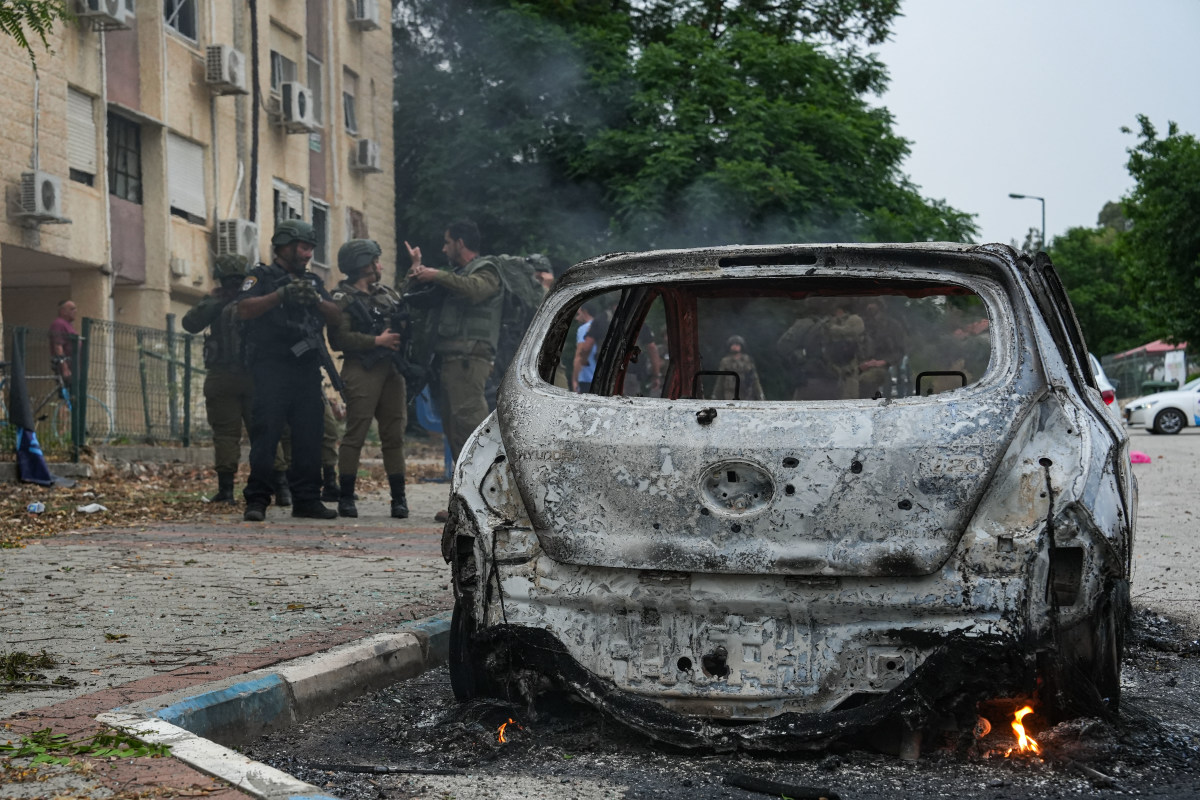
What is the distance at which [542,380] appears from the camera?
455 centimetres

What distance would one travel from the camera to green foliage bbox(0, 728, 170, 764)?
11.7 ft

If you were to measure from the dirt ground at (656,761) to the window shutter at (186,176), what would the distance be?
18852 mm

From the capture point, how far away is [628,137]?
29.9 meters

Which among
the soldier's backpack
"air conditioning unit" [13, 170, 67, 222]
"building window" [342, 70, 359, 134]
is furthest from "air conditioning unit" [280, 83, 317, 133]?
the soldier's backpack

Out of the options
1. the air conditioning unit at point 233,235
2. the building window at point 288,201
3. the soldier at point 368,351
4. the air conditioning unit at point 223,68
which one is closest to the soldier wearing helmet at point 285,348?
the soldier at point 368,351

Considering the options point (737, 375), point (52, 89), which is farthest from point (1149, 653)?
point (52, 89)

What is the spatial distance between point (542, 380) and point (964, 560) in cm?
144

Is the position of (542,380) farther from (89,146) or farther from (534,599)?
(89,146)

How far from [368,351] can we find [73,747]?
6.53 metres

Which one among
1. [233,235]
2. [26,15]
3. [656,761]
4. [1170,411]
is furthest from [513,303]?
[1170,411]

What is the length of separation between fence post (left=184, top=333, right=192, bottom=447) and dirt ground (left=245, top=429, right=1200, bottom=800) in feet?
45.1

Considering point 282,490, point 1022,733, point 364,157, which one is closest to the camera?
point 1022,733

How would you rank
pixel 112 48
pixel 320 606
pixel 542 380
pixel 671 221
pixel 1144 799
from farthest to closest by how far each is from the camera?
pixel 671 221 < pixel 112 48 < pixel 320 606 < pixel 542 380 < pixel 1144 799

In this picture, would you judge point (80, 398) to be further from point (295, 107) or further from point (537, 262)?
point (295, 107)
